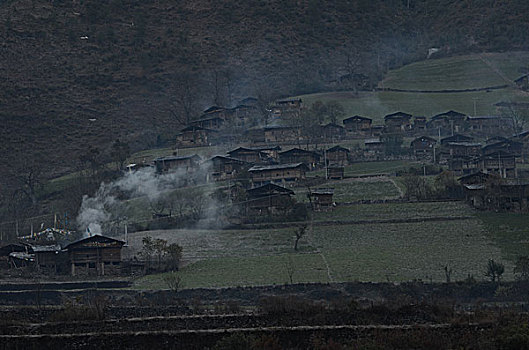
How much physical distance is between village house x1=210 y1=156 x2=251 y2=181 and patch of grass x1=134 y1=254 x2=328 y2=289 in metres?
20.0

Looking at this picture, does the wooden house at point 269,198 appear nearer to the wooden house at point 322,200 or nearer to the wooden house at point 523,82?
the wooden house at point 322,200

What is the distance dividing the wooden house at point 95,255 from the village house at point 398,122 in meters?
38.1

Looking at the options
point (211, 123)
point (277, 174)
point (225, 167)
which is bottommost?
point (277, 174)

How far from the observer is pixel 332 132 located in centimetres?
7512

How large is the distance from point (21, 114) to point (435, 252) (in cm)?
5579

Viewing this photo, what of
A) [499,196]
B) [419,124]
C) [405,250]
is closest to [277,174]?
[499,196]

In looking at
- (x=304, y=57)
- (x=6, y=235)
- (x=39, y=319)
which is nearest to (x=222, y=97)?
(x=304, y=57)

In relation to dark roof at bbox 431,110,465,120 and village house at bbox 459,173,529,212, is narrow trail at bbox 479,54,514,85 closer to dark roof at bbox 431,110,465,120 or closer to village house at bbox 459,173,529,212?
dark roof at bbox 431,110,465,120

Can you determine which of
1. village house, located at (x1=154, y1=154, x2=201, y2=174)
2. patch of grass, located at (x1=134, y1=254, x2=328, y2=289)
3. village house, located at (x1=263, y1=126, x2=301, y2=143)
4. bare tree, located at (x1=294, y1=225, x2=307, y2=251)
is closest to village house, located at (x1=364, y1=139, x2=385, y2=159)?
village house, located at (x1=263, y1=126, x2=301, y2=143)

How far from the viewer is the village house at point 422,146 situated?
6656 cm

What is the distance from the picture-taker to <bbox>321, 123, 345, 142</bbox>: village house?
243 feet

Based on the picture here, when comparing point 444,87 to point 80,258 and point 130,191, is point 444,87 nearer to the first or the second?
point 130,191

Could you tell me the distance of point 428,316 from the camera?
2764cm

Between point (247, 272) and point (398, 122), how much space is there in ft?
133
